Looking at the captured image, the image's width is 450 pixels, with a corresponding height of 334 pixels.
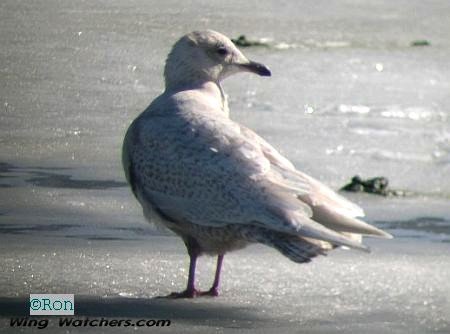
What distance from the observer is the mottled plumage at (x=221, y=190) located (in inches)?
252

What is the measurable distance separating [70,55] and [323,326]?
5.94 metres

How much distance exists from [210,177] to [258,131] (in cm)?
319

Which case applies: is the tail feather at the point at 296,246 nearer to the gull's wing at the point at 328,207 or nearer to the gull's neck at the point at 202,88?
the gull's wing at the point at 328,207

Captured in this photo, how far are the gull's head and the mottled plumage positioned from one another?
0.92ft

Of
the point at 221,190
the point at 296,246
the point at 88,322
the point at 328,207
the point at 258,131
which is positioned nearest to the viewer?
the point at 88,322

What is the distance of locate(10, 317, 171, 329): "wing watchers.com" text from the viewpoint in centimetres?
588

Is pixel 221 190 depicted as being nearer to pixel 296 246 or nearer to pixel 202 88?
pixel 296 246

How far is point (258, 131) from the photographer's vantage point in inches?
387

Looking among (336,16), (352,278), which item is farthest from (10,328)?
(336,16)

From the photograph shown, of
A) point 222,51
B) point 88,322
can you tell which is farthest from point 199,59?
point 88,322

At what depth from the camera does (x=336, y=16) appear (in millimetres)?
13328

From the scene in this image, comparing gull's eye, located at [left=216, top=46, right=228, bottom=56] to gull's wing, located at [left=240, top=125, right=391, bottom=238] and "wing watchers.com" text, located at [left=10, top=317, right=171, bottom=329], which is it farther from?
"wing watchers.com" text, located at [left=10, top=317, right=171, bottom=329]

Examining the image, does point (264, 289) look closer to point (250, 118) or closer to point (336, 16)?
point (250, 118)

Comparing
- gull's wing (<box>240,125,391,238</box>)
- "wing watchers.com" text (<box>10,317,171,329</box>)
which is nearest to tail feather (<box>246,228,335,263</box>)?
gull's wing (<box>240,125,391,238</box>)
